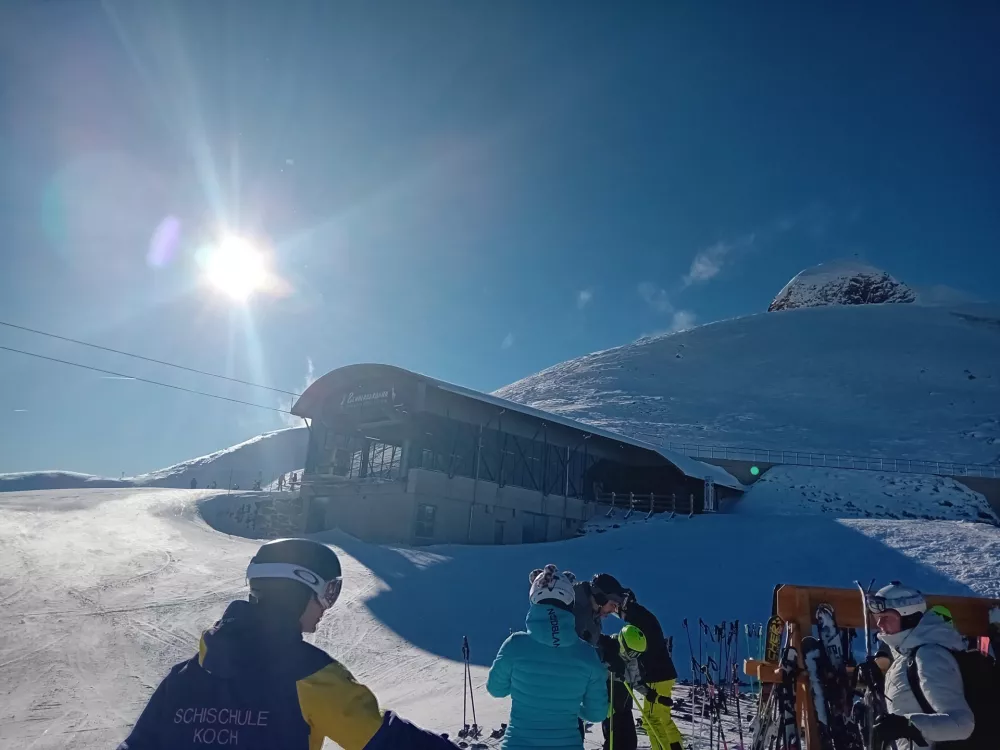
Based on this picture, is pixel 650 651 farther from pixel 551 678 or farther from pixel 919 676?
pixel 919 676

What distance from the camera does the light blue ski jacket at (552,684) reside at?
12.8ft

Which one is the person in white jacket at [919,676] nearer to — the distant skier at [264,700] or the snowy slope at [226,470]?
the distant skier at [264,700]

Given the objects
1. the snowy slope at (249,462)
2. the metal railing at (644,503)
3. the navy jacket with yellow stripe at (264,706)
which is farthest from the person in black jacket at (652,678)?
the snowy slope at (249,462)

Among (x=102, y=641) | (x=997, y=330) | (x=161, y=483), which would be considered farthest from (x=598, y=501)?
(x=997, y=330)

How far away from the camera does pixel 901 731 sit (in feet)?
10.4

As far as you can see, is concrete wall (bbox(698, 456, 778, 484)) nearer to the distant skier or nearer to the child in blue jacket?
the child in blue jacket

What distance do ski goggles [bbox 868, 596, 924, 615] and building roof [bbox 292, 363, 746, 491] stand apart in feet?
75.2

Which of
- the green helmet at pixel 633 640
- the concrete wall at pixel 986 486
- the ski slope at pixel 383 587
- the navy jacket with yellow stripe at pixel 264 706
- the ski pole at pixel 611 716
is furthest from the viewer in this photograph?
the concrete wall at pixel 986 486

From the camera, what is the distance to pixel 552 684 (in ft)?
12.7

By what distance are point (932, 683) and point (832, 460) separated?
43952mm

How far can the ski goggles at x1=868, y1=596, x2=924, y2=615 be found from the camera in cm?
364

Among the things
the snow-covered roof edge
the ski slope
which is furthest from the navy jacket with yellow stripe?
the snow-covered roof edge

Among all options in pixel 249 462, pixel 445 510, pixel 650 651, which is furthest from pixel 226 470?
pixel 650 651

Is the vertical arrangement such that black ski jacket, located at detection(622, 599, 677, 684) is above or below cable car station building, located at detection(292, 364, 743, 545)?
below
